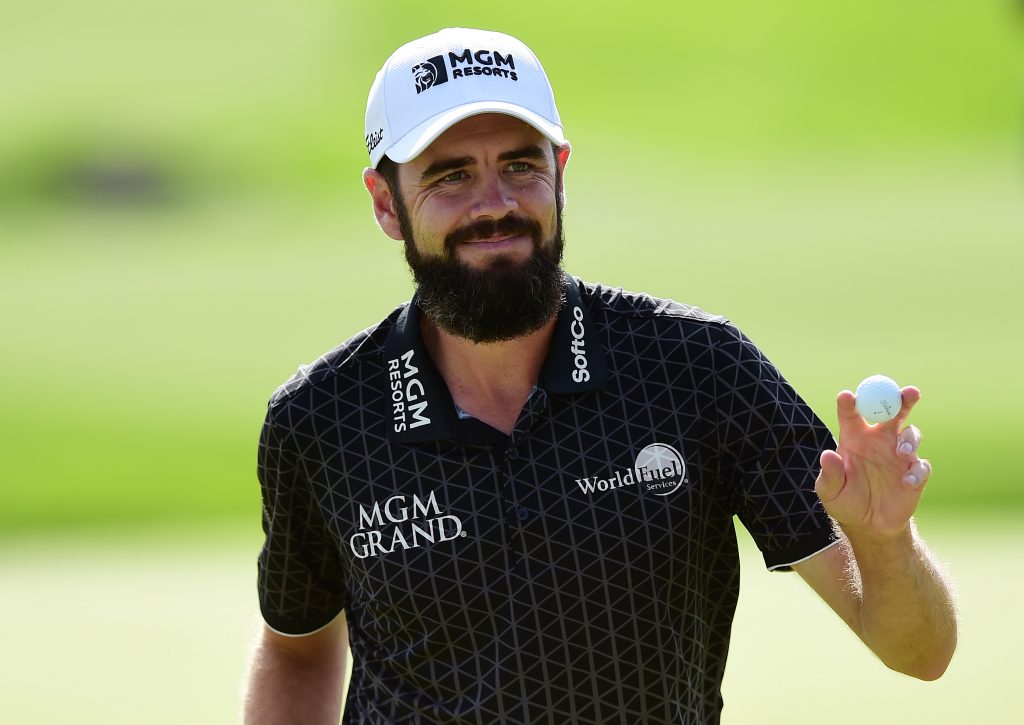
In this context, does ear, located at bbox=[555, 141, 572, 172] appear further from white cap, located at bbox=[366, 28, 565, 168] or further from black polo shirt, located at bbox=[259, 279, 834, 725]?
black polo shirt, located at bbox=[259, 279, 834, 725]

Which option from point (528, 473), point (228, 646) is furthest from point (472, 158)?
point (228, 646)

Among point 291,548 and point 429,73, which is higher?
point 429,73

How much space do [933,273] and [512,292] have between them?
1532 cm

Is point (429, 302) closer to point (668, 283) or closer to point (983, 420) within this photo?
point (983, 420)

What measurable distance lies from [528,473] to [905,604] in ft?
2.04

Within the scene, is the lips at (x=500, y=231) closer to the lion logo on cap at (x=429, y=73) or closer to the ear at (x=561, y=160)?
the ear at (x=561, y=160)

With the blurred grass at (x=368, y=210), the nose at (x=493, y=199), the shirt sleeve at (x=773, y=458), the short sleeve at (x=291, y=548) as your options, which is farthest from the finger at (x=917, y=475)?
the blurred grass at (x=368, y=210)

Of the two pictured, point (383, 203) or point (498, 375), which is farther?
point (383, 203)

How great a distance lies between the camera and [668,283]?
58.4 feet

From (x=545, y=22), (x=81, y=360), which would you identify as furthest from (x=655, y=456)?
(x=545, y=22)

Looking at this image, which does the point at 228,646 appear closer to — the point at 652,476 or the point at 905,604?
the point at 652,476

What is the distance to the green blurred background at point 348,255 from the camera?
7.32m

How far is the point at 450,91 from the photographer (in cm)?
264

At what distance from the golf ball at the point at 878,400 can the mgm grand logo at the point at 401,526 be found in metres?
0.69
